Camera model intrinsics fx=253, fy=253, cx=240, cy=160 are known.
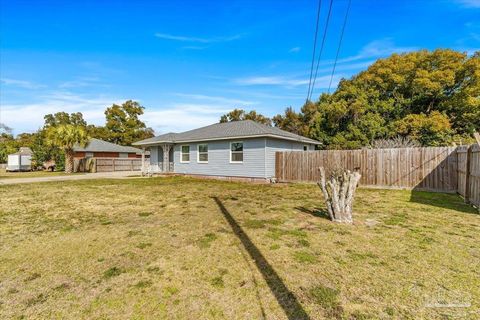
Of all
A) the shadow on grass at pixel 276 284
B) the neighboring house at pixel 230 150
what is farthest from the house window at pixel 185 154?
the shadow on grass at pixel 276 284

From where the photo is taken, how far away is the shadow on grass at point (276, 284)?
97.9 inches

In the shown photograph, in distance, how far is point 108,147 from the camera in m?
31.6

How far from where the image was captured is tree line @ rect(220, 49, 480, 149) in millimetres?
20719

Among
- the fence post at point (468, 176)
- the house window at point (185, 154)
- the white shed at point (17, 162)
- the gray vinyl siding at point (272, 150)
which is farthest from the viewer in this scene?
the white shed at point (17, 162)

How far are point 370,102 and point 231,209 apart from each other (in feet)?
69.7

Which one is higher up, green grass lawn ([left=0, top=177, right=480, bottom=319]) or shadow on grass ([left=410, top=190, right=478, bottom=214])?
green grass lawn ([left=0, top=177, right=480, bottom=319])

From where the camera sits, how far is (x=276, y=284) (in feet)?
9.93

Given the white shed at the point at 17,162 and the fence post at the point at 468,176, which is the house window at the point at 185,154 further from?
the white shed at the point at 17,162

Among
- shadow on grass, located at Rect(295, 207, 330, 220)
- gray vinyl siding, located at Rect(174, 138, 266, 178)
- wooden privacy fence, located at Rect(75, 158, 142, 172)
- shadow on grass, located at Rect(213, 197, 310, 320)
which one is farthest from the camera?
wooden privacy fence, located at Rect(75, 158, 142, 172)

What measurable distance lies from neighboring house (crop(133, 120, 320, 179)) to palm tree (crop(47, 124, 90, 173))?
25.8ft

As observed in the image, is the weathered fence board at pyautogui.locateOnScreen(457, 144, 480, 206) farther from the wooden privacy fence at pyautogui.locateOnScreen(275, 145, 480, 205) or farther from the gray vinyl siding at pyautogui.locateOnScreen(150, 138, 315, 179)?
the gray vinyl siding at pyautogui.locateOnScreen(150, 138, 315, 179)

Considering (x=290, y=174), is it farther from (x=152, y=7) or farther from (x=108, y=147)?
(x=108, y=147)

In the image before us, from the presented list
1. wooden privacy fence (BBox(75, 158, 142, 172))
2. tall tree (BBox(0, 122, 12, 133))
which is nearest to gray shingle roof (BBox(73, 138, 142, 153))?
wooden privacy fence (BBox(75, 158, 142, 172))

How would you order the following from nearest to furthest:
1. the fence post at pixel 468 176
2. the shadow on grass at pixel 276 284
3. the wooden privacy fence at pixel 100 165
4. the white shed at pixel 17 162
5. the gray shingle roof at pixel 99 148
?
the shadow on grass at pixel 276 284
the fence post at pixel 468 176
the wooden privacy fence at pixel 100 165
the white shed at pixel 17 162
the gray shingle roof at pixel 99 148
